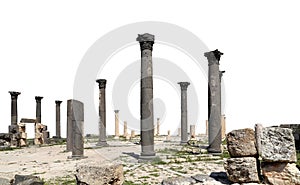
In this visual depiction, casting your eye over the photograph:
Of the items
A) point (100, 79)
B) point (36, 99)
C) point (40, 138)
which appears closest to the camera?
point (100, 79)

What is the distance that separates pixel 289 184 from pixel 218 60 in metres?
10.2

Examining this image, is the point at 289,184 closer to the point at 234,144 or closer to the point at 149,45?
the point at 234,144

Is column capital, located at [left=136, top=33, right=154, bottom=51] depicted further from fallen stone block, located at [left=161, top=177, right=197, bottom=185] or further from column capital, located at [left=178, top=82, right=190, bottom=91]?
column capital, located at [left=178, top=82, right=190, bottom=91]

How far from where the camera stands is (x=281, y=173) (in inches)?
287

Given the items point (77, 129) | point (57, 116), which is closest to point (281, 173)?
point (77, 129)

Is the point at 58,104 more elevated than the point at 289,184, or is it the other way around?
the point at 58,104

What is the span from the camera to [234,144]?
7.78 m

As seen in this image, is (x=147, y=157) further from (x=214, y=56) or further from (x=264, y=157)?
(x=264, y=157)

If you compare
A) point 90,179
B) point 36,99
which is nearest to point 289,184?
point 90,179

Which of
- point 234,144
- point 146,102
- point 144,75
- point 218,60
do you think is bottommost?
point 234,144

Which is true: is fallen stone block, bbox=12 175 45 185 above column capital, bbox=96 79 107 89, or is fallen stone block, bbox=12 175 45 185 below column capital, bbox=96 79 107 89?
below

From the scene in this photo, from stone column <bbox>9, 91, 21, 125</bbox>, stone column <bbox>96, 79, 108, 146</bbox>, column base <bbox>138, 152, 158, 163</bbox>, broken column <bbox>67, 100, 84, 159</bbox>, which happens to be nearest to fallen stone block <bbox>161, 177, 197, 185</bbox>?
column base <bbox>138, 152, 158, 163</bbox>

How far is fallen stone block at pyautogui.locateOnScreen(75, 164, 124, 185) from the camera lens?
24.4ft

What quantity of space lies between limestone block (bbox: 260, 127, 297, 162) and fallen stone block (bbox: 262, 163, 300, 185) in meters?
0.18
